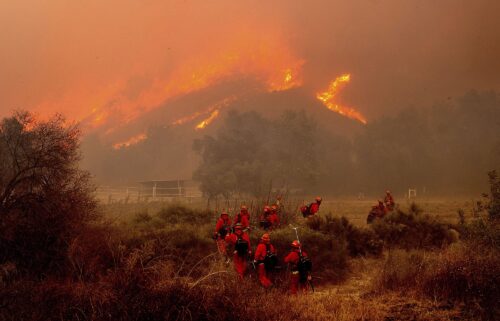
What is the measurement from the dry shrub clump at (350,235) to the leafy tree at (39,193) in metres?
9.90

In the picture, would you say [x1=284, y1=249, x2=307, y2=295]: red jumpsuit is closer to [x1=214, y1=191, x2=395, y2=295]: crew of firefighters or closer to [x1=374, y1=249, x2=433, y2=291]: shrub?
[x1=214, y1=191, x2=395, y2=295]: crew of firefighters

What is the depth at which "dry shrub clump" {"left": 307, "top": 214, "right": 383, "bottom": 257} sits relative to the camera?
1683cm

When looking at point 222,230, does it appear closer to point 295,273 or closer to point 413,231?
point 295,273

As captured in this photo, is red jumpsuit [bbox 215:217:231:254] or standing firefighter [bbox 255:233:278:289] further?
red jumpsuit [bbox 215:217:231:254]

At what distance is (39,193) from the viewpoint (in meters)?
13.1

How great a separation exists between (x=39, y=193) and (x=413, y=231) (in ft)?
53.0

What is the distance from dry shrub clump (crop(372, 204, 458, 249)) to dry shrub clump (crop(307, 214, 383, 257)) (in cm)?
70

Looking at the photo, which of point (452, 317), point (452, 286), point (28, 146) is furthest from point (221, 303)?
point (28, 146)

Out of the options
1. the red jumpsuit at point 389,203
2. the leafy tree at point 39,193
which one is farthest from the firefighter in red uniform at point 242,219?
the red jumpsuit at point 389,203

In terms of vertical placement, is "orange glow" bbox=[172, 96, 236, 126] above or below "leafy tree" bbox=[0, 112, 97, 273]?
above

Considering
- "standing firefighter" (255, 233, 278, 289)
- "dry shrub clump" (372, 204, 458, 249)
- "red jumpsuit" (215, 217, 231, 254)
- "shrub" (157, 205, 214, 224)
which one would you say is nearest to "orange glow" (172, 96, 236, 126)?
"shrub" (157, 205, 214, 224)

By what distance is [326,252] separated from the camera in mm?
14508

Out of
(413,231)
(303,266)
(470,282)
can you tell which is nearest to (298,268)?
(303,266)

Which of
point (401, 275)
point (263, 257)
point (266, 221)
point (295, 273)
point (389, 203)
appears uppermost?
point (389, 203)
